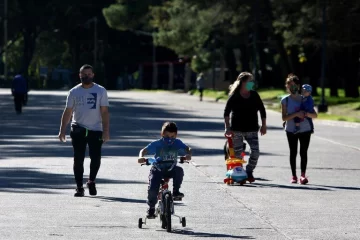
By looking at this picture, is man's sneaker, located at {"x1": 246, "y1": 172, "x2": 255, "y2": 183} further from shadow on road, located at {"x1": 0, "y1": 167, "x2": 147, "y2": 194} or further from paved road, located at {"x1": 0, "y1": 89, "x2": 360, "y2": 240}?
shadow on road, located at {"x1": 0, "y1": 167, "x2": 147, "y2": 194}

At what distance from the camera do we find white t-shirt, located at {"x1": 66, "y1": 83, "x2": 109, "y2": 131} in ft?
55.7

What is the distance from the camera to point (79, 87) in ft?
56.2

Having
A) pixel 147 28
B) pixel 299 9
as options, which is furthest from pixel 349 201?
pixel 147 28

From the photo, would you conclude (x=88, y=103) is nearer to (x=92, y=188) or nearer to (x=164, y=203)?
(x=92, y=188)

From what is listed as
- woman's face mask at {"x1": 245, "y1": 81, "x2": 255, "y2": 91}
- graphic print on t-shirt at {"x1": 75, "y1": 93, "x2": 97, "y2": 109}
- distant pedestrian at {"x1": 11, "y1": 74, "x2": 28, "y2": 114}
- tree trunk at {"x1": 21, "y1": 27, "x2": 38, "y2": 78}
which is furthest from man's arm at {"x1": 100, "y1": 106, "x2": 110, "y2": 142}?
tree trunk at {"x1": 21, "y1": 27, "x2": 38, "y2": 78}

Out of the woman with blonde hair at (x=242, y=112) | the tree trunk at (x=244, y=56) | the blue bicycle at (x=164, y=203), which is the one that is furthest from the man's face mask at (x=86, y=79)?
the tree trunk at (x=244, y=56)

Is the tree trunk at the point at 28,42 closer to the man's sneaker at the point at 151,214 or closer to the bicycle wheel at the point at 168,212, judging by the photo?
the man's sneaker at the point at 151,214

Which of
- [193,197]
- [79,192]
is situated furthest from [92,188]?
[193,197]

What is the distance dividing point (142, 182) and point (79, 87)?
2.70 meters

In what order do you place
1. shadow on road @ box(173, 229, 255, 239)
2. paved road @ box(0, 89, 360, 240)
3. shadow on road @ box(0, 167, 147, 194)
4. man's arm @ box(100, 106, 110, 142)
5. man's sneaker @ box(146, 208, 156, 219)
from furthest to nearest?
shadow on road @ box(0, 167, 147, 194) < man's arm @ box(100, 106, 110, 142) < man's sneaker @ box(146, 208, 156, 219) < paved road @ box(0, 89, 360, 240) < shadow on road @ box(173, 229, 255, 239)

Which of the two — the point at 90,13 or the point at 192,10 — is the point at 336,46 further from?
the point at 90,13

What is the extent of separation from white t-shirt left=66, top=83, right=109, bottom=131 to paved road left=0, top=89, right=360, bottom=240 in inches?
41.2

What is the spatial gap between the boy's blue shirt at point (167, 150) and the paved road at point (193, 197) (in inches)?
28.9

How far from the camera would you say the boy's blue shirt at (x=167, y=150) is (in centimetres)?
1368
